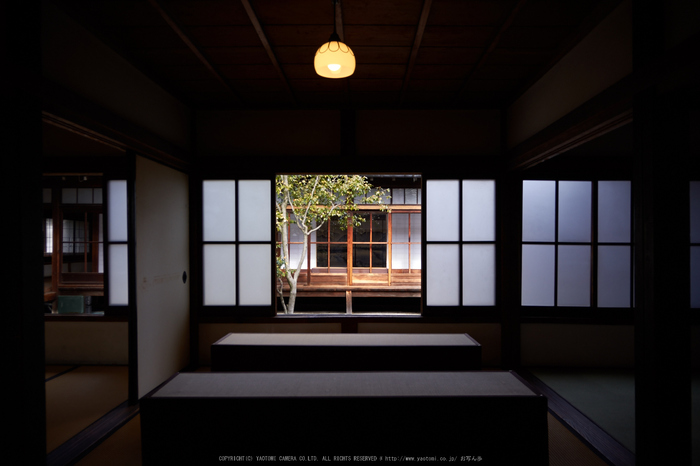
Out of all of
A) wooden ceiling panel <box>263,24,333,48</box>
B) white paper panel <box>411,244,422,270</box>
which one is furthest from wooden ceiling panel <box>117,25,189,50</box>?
white paper panel <box>411,244,422,270</box>

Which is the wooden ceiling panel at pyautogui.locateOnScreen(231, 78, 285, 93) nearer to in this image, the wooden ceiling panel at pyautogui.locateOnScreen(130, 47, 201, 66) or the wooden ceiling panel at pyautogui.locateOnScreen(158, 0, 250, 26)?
the wooden ceiling panel at pyautogui.locateOnScreen(130, 47, 201, 66)

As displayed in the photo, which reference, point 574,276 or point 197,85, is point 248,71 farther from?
point 574,276

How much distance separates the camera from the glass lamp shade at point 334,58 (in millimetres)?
2039

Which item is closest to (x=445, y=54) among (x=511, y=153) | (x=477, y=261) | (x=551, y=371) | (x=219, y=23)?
(x=511, y=153)

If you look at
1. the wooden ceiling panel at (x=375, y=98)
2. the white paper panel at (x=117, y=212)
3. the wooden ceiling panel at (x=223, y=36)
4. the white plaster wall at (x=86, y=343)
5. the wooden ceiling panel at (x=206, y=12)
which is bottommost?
the white plaster wall at (x=86, y=343)

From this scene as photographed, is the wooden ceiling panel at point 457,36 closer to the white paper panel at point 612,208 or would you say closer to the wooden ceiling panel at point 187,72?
the wooden ceiling panel at point 187,72

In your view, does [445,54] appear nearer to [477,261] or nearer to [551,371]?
[477,261]

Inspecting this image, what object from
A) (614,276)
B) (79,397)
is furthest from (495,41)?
(79,397)

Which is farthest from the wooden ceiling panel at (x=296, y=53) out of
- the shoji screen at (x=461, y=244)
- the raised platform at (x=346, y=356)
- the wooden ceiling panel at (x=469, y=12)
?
the raised platform at (x=346, y=356)

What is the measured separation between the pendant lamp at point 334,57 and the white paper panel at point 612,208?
357 cm

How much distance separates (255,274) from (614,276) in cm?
423

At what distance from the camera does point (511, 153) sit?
12.3ft

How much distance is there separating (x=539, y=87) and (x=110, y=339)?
5.31 meters

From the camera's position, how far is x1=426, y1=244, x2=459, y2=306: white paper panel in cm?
404
